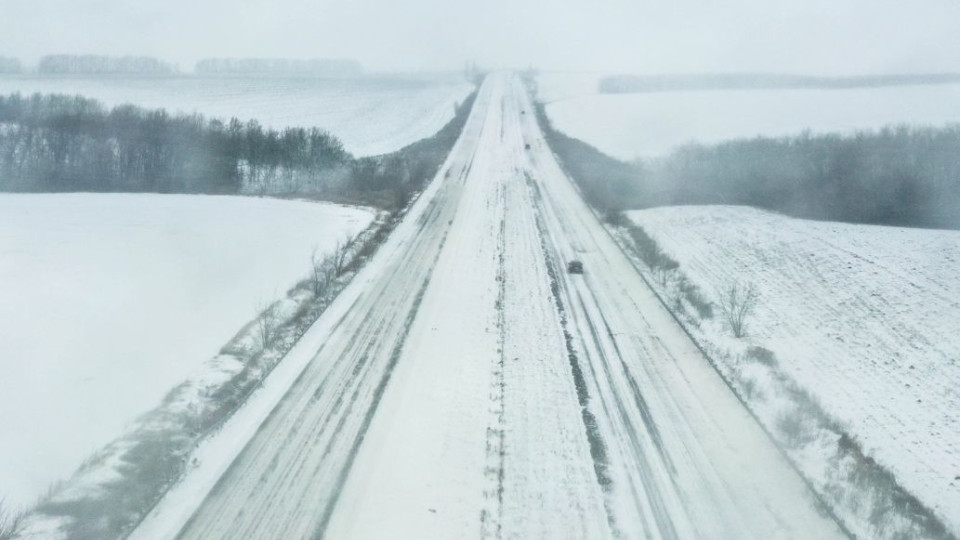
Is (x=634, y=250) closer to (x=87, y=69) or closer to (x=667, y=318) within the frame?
(x=667, y=318)

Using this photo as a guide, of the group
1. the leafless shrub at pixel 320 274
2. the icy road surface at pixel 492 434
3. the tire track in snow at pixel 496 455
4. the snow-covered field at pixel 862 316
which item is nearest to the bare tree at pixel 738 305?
the snow-covered field at pixel 862 316

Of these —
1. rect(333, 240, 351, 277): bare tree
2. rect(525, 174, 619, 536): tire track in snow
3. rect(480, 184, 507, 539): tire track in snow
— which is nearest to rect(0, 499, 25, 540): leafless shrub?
rect(480, 184, 507, 539): tire track in snow

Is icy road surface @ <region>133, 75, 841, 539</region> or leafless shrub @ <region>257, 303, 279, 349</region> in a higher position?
leafless shrub @ <region>257, 303, 279, 349</region>

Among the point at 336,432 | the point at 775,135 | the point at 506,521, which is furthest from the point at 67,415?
the point at 775,135

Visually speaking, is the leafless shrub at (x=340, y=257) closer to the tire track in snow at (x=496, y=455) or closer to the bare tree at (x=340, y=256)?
the bare tree at (x=340, y=256)

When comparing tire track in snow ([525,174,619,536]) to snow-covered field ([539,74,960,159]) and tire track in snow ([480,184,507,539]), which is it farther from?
snow-covered field ([539,74,960,159])

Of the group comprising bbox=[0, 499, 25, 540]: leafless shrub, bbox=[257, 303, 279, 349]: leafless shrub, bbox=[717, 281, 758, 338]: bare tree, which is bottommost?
bbox=[0, 499, 25, 540]: leafless shrub
